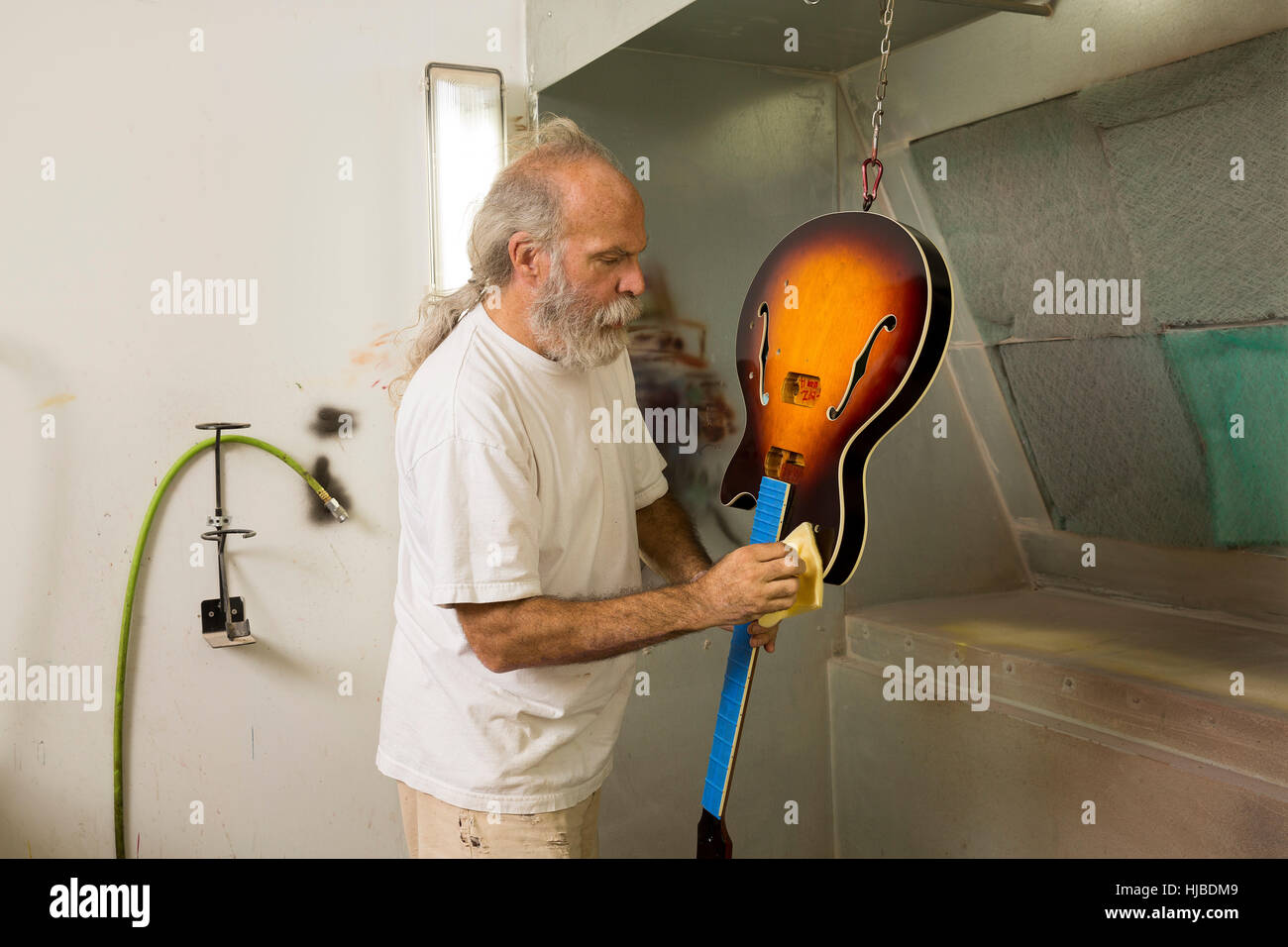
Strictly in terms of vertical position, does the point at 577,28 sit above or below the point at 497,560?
above

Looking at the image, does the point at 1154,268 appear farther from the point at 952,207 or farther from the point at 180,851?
the point at 180,851

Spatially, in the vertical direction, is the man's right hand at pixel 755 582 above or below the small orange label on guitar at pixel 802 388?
below

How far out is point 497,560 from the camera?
5.52 ft

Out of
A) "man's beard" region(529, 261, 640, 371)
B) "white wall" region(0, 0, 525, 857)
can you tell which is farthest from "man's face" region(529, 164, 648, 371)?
"white wall" region(0, 0, 525, 857)

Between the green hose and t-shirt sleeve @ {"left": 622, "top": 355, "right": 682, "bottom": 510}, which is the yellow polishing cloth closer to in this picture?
t-shirt sleeve @ {"left": 622, "top": 355, "right": 682, "bottom": 510}

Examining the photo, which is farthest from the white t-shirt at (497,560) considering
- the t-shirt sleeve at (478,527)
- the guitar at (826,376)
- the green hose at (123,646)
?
the green hose at (123,646)

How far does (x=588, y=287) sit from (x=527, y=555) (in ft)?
1.62

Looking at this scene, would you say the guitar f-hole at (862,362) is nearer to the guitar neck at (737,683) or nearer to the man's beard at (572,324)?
the guitar neck at (737,683)

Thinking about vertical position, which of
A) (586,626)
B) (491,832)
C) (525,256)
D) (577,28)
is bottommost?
(491,832)

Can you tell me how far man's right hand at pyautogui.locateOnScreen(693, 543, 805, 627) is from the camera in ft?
5.39

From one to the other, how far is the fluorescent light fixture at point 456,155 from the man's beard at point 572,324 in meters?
0.80

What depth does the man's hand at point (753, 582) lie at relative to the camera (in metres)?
1.64

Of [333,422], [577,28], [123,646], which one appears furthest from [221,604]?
[577,28]

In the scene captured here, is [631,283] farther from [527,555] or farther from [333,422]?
[333,422]
